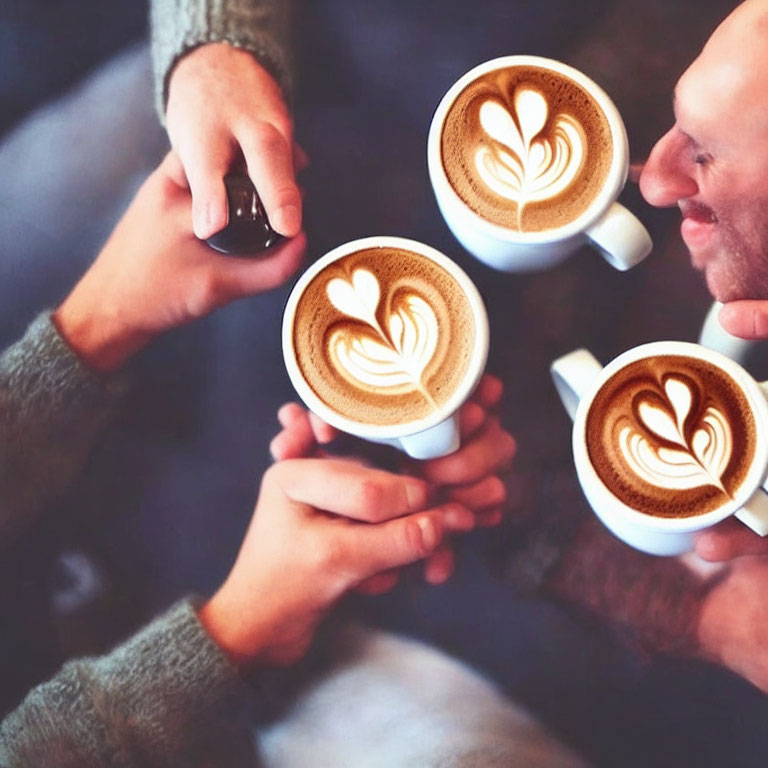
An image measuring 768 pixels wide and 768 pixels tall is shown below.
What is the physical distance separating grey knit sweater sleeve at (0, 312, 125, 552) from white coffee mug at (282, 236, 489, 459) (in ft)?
0.50

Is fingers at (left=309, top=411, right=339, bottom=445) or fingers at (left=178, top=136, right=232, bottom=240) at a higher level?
fingers at (left=178, top=136, right=232, bottom=240)

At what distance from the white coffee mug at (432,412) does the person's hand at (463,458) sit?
3cm

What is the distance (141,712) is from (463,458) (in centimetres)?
Result: 25

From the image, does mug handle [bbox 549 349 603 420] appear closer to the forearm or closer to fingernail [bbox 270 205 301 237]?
the forearm

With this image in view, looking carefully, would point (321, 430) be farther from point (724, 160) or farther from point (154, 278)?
point (724, 160)

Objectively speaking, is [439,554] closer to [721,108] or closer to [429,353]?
[429,353]

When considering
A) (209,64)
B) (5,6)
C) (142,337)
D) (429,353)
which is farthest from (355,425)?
(5,6)

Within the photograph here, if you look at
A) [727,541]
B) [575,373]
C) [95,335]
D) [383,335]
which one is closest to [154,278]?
[95,335]

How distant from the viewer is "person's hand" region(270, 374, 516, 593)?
21.7 inches

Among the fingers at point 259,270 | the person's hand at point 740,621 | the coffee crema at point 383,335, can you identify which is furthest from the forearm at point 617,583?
the fingers at point 259,270

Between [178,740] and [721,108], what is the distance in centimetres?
51

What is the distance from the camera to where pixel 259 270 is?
1.85 ft

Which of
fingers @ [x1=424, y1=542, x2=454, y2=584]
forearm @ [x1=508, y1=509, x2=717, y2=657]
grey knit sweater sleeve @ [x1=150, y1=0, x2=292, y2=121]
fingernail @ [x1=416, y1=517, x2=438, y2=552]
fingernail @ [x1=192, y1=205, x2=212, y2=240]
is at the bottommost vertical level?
forearm @ [x1=508, y1=509, x2=717, y2=657]

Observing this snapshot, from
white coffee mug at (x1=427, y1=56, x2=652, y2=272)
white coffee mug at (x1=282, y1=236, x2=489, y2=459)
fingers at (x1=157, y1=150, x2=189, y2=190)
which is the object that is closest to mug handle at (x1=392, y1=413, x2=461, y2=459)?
white coffee mug at (x1=282, y1=236, x2=489, y2=459)
